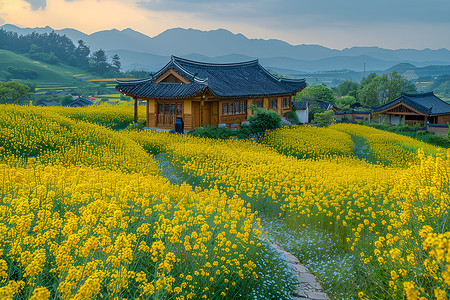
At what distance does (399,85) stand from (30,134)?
60096mm

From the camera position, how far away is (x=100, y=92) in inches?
3937

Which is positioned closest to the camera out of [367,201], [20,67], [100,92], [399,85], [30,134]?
[367,201]

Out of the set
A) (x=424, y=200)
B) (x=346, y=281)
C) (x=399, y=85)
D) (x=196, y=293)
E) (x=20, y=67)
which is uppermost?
(x=20, y=67)

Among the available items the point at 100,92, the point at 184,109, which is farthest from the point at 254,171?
the point at 100,92

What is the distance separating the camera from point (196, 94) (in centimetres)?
2408

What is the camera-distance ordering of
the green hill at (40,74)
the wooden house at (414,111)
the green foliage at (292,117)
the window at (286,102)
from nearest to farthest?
the green foliage at (292,117) < the window at (286,102) < the wooden house at (414,111) < the green hill at (40,74)

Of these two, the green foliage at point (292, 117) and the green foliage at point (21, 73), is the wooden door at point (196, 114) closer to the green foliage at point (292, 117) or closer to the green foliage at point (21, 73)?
the green foliage at point (292, 117)

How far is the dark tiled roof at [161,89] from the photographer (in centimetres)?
2455

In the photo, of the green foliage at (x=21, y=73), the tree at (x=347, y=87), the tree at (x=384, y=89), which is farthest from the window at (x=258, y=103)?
the green foliage at (x=21, y=73)

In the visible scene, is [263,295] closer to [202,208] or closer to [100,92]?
[202,208]

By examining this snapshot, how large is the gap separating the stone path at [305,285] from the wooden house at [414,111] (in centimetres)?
4211

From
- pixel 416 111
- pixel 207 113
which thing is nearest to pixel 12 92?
pixel 207 113

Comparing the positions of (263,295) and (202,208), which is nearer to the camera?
(263,295)

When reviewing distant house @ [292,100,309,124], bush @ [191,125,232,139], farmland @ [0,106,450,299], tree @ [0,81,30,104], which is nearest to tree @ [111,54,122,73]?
tree @ [0,81,30,104]
